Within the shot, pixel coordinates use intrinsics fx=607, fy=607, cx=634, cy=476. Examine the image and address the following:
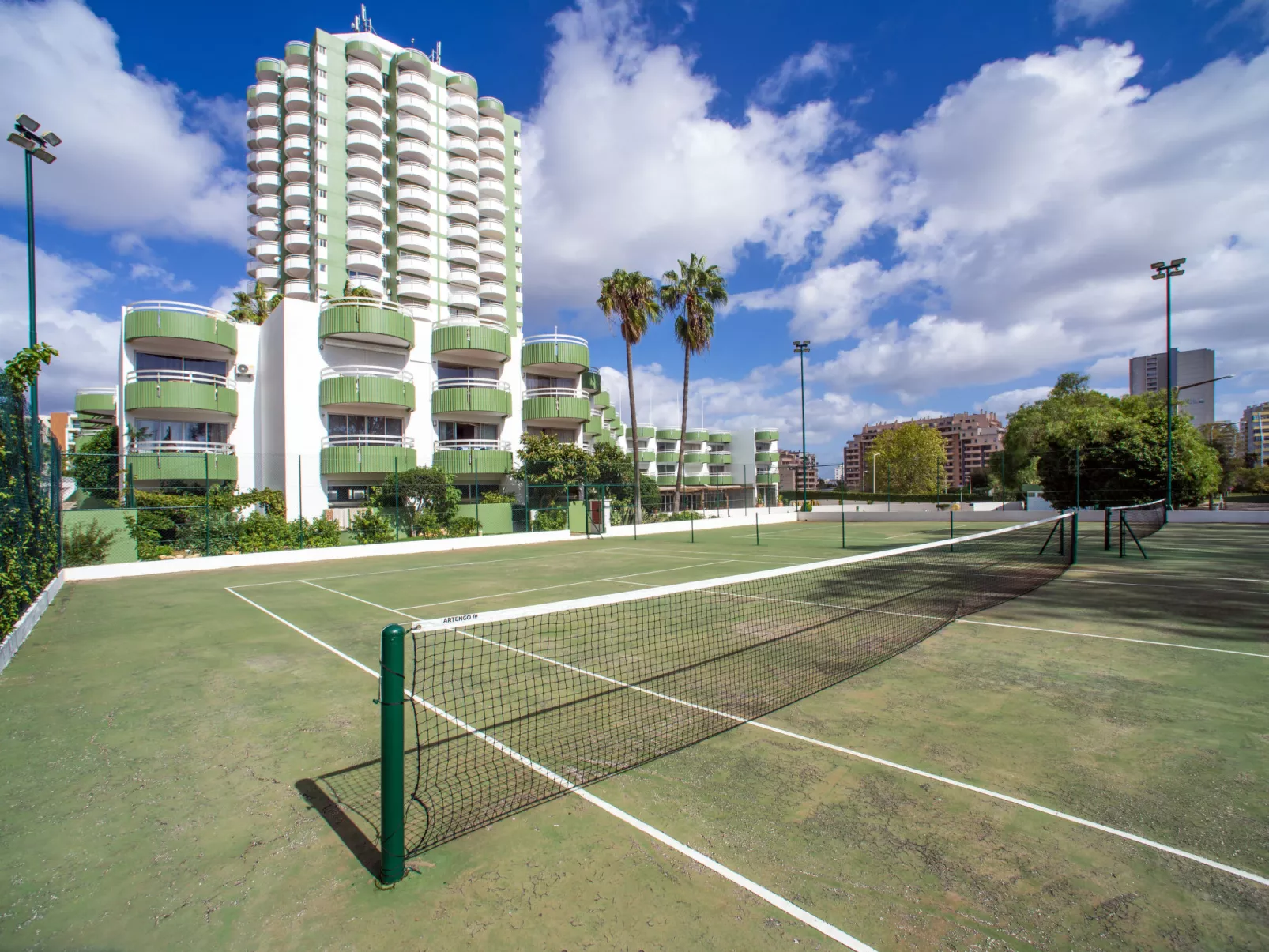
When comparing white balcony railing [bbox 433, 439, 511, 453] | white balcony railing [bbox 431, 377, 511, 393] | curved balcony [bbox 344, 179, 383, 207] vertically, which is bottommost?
white balcony railing [bbox 433, 439, 511, 453]

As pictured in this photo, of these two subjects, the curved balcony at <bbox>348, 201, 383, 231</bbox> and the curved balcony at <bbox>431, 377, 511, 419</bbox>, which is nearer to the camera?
the curved balcony at <bbox>431, 377, 511, 419</bbox>

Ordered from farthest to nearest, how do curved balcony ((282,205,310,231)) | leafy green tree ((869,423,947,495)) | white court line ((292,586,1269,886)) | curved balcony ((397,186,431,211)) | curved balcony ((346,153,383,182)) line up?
leafy green tree ((869,423,947,495)), curved balcony ((397,186,431,211)), curved balcony ((282,205,310,231)), curved balcony ((346,153,383,182)), white court line ((292,586,1269,886))

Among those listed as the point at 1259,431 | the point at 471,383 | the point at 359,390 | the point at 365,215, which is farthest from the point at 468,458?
the point at 1259,431

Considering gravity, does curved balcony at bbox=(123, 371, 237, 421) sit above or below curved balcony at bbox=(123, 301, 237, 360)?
below

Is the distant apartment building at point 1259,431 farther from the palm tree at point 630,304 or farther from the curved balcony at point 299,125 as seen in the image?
the curved balcony at point 299,125

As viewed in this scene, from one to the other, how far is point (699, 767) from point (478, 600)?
908cm

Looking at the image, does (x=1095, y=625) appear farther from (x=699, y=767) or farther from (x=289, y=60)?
(x=289, y=60)

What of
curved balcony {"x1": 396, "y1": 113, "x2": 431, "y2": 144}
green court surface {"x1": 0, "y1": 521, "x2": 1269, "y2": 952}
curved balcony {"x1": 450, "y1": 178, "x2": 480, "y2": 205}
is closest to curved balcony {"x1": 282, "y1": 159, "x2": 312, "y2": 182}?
curved balcony {"x1": 396, "y1": 113, "x2": 431, "y2": 144}

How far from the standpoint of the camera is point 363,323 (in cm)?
3102

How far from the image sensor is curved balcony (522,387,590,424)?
36.7 meters

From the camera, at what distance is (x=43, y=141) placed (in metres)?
14.7

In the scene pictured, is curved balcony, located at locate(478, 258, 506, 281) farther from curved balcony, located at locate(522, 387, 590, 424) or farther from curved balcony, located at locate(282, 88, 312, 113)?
curved balcony, located at locate(522, 387, 590, 424)

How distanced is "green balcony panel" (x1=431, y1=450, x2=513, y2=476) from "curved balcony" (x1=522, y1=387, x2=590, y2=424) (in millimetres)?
3770

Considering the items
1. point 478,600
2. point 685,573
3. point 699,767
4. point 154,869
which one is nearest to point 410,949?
point 154,869
